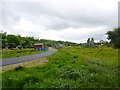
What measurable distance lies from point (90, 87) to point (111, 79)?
261 cm

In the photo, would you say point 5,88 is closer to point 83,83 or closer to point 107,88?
point 83,83

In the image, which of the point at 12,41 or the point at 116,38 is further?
the point at 12,41

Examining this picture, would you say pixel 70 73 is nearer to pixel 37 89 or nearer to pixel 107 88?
pixel 107 88

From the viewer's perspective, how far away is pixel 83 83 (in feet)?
40.9

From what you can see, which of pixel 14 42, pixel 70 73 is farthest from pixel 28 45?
pixel 70 73

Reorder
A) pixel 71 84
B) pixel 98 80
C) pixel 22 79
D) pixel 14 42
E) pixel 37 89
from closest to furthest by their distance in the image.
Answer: pixel 37 89
pixel 71 84
pixel 22 79
pixel 98 80
pixel 14 42

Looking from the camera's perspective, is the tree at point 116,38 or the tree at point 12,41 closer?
the tree at point 116,38

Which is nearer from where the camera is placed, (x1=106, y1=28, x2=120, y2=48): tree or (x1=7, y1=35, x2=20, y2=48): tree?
(x1=106, y1=28, x2=120, y2=48): tree

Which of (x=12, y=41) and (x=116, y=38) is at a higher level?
(x=116, y=38)

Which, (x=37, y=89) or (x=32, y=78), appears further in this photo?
(x=32, y=78)

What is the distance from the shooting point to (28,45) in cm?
11188

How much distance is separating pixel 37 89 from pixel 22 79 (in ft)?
6.16

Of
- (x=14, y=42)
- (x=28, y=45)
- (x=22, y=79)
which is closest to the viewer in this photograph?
(x=22, y=79)

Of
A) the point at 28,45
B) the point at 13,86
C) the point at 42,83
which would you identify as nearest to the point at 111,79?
the point at 42,83
